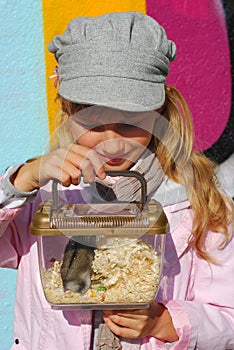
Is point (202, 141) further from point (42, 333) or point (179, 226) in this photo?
point (42, 333)

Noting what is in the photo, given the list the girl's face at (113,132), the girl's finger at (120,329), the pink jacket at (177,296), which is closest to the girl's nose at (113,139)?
the girl's face at (113,132)

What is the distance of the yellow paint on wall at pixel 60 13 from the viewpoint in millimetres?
1765

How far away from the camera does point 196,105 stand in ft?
6.45

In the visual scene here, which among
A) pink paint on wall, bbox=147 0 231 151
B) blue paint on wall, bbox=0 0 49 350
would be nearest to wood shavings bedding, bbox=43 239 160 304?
blue paint on wall, bbox=0 0 49 350

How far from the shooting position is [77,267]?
1054mm

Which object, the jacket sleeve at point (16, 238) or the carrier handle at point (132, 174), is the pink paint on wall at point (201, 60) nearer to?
the jacket sleeve at point (16, 238)

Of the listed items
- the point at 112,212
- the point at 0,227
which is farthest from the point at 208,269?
the point at 0,227

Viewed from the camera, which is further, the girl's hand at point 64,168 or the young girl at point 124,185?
the young girl at point 124,185

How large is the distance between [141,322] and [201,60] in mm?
1028

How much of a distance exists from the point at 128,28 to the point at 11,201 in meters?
0.41

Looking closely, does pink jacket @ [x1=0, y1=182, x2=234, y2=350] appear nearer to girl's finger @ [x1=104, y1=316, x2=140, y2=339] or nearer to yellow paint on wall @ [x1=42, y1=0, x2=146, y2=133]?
girl's finger @ [x1=104, y1=316, x2=140, y2=339]

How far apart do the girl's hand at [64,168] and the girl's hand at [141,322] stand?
0.30 meters

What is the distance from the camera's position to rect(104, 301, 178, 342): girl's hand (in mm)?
1186

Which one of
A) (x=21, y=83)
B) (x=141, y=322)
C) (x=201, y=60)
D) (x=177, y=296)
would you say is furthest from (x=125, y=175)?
(x=201, y=60)
